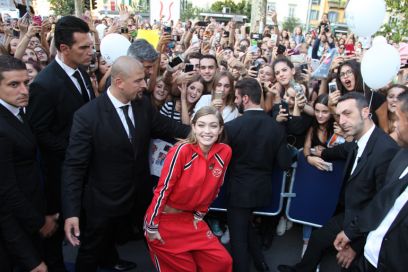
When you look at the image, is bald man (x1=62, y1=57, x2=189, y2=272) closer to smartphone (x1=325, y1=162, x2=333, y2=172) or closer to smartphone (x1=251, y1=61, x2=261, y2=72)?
smartphone (x1=325, y1=162, x2=333, y2=172)

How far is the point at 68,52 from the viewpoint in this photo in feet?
10.6

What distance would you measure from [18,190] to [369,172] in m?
2.54

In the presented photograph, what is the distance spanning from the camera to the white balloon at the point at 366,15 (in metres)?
4.21

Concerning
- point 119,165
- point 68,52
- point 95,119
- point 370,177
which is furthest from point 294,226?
point 68,52

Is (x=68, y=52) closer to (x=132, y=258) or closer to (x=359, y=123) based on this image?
(x=132, y=258)

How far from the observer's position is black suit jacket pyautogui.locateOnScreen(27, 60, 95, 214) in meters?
2.99

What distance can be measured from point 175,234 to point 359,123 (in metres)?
1.78

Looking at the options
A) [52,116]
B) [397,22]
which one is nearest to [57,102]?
[52,116]

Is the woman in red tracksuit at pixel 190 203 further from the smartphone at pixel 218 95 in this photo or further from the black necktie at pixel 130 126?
the smartphone at pixel 218 95

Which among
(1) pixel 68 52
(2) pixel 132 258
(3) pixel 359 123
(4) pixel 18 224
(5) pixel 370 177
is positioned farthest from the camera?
(2) pixel 132 258

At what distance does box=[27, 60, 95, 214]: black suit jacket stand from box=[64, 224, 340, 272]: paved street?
105 centimetres

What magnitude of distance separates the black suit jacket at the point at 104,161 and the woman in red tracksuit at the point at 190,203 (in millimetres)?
340

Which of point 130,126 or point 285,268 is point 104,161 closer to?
point 130,126

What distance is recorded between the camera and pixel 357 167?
2.86 meters
